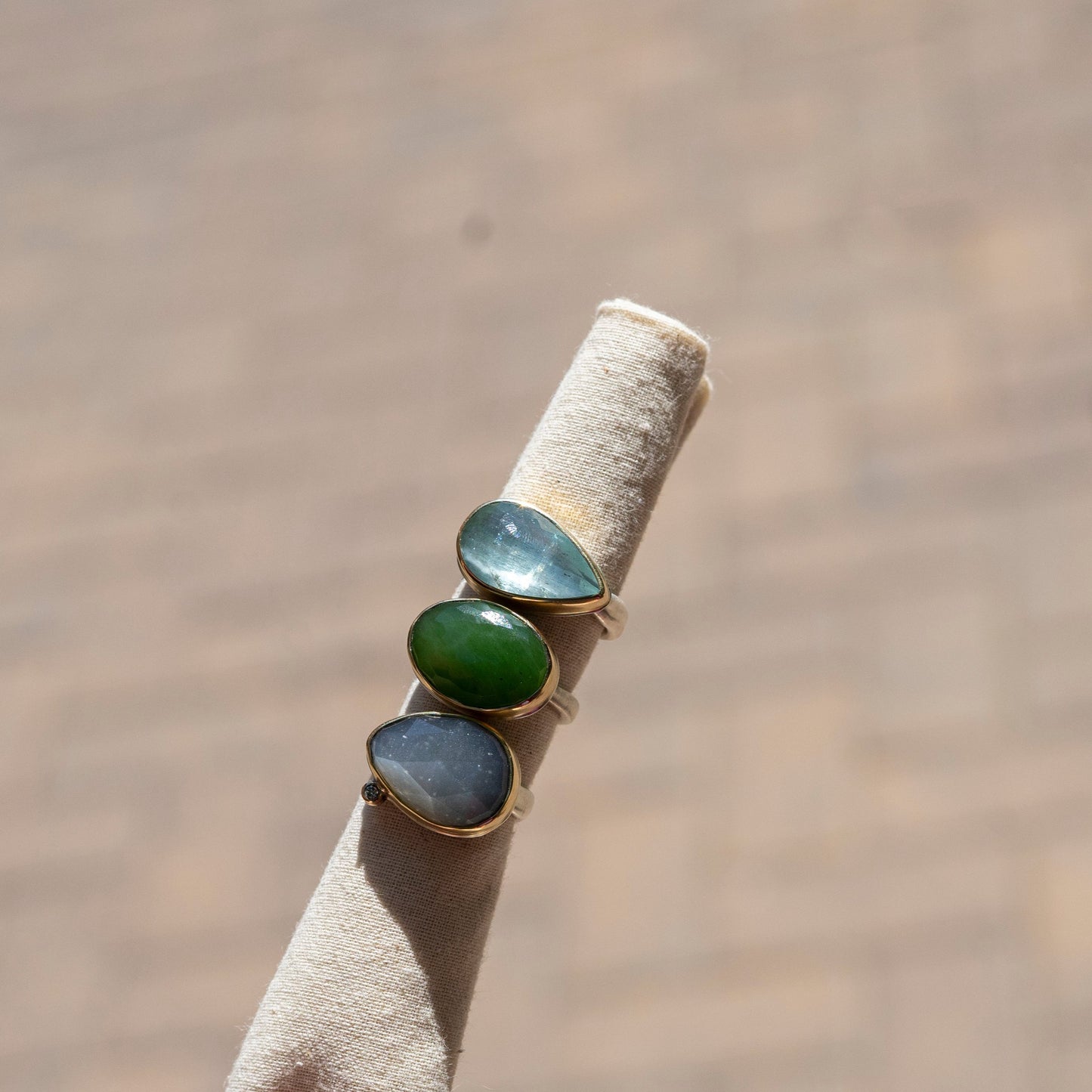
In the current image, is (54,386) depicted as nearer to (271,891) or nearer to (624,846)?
(271,891)

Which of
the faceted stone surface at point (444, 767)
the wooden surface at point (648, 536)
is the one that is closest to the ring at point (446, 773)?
the faceted stone surface at point (444, 767)

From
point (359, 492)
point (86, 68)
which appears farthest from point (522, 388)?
point (86, 68)

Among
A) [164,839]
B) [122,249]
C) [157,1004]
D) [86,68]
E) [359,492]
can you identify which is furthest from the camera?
[86,68]

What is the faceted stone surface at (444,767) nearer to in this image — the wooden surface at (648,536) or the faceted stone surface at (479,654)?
the faceted stone surface at (479,654)

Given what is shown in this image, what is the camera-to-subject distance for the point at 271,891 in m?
1.41

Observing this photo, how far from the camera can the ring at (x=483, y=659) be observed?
0.47 meters

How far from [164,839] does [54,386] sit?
73cm

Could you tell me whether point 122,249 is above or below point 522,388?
above

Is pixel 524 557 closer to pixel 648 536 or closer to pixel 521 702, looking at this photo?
pixel 521 702

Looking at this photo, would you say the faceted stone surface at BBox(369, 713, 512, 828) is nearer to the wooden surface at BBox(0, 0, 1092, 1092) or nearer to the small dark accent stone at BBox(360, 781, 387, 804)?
the small dark accent stone at BBox(360, 781, 387, 804)

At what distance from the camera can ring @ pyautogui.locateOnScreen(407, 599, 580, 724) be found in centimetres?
47

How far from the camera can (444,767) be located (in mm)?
459

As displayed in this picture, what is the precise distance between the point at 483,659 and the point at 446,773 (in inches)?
1.7

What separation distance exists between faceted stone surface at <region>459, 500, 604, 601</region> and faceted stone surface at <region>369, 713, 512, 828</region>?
0.05 metres
